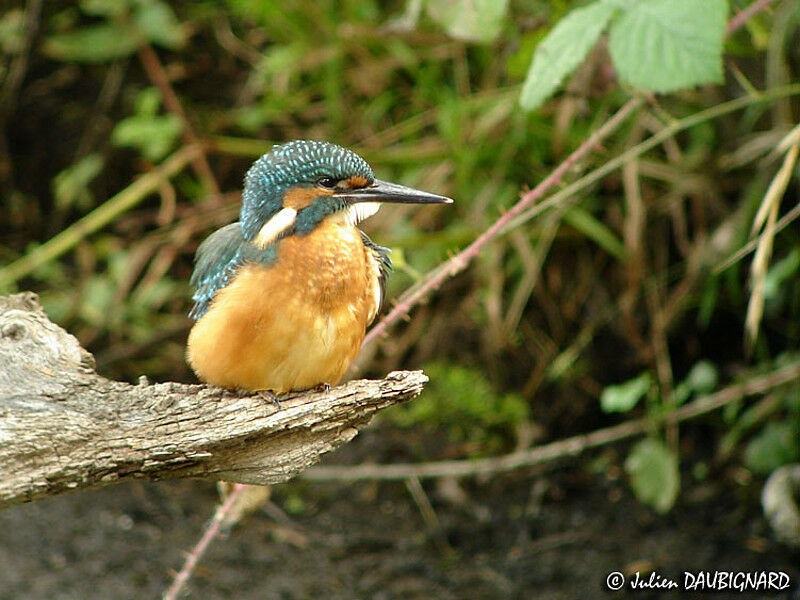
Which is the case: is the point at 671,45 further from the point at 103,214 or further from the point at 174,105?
the point at 174,105

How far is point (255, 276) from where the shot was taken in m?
2.00

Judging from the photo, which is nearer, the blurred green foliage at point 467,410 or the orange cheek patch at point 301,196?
the orange cheek patch at point 301,196

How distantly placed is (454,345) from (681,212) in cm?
97

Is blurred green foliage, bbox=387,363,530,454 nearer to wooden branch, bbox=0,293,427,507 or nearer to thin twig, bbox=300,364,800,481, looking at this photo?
thin twig, bbox=300,364,800,481

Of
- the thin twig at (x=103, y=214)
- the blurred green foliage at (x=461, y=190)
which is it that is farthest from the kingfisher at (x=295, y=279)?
the thin twig at (x=103, y=214)

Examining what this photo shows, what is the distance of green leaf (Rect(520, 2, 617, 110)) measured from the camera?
209 centimetres

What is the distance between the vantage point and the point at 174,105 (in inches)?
165

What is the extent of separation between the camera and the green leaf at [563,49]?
2086 millimetres

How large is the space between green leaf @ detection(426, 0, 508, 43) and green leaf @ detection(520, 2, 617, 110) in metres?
0.22

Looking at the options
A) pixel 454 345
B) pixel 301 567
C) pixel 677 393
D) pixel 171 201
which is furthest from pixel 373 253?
pixel 171 201

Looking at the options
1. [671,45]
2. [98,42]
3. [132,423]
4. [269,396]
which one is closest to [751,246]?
[671,45]

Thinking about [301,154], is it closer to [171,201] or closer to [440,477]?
[440,477]

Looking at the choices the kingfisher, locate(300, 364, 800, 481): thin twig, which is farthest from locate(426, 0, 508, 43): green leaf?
locate(300, 364, 800, 481): thin twig

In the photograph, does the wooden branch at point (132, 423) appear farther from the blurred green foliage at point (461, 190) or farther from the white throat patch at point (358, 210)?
→ the blurred green foliage at point (461, 190)
